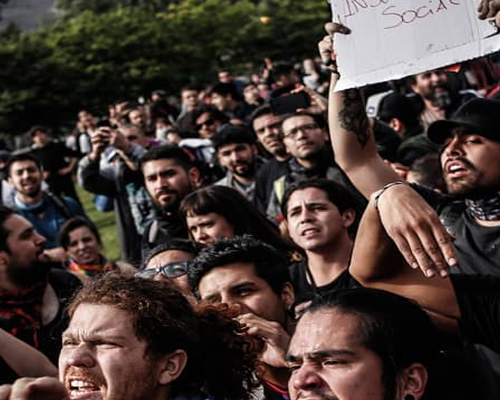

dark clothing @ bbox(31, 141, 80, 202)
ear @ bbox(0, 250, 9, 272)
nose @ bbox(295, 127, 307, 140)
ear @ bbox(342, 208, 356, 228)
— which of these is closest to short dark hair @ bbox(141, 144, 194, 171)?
nose @ bbox(295, 127, 307, 140)

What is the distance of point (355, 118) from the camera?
10.5ft

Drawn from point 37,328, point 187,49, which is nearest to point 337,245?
point 37,328

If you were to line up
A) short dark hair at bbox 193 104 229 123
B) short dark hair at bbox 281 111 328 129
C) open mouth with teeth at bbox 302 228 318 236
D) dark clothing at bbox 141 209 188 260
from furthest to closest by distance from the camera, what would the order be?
short dark hair at bbox 193 104 229 123
short dark hair at bbox 281 111 328 129
dark clothing at bbox 141 209 188 260
open mouth with teeth at bbox 302 228 318 236

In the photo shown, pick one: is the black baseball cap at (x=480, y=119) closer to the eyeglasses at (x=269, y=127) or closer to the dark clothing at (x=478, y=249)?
the dark clothing at (x=478, y=249)

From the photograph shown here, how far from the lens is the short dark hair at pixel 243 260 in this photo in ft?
10.8

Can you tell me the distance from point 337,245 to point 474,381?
1.54 m

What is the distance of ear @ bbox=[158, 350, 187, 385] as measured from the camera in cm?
248

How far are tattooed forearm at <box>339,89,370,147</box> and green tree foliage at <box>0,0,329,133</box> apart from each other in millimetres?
24253

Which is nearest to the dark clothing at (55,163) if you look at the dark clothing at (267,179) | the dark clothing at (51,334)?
the dark clothing at (267,179)

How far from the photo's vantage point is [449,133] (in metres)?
3.50

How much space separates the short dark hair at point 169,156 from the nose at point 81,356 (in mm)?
2789

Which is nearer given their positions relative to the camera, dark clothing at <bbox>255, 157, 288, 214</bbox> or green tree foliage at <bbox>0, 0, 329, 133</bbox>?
dark clothing at <bbox>255, 157, 288, 214</bbox>

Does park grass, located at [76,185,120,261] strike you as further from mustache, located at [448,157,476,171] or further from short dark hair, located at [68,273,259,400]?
short dark hair, located at [68,273,259,400]

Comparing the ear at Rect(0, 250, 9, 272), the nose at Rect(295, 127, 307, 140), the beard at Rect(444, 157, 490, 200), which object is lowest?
the beard at Rect(444, 157, 490, 200)
